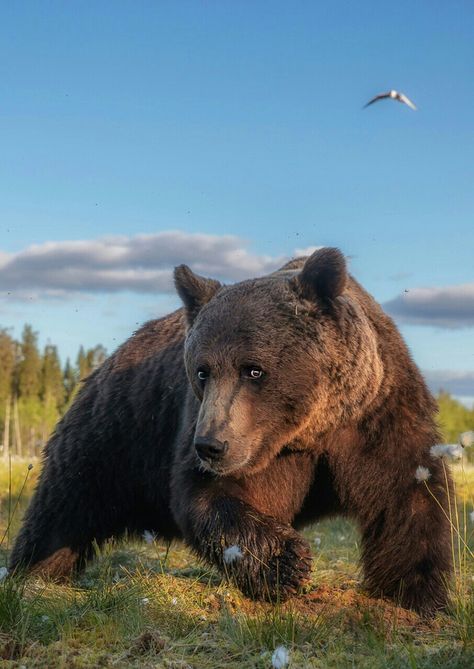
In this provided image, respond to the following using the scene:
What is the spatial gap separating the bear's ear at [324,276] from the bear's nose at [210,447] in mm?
1137

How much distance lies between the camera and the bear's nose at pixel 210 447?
501cm

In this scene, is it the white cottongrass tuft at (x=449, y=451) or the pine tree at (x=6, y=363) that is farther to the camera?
the pine tree at (x=6, y=363)

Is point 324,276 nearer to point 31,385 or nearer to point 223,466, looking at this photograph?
point 223,466

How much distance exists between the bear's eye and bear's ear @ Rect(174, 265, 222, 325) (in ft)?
2.70

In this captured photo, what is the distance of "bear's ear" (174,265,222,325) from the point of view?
234 inches

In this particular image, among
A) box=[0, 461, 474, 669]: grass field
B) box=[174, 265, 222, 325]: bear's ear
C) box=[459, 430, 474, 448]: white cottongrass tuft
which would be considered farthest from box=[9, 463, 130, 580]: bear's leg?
box=[459, 430, 474, 448]: white cottongrass tuft

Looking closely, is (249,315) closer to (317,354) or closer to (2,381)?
(317,354)

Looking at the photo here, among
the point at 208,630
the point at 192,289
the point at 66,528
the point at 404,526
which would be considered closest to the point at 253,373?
the point at 192,289

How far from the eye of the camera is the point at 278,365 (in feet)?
17.3

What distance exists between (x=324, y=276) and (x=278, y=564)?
1.78 metres

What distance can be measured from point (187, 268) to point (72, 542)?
2.78 meters

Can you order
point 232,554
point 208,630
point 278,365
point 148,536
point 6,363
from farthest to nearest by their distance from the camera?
point 6,363 → point 148,536 → point 278,365 → point 232,554 → point 208,630

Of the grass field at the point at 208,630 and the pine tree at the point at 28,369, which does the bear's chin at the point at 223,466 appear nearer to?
the grass field at the point at 208,630

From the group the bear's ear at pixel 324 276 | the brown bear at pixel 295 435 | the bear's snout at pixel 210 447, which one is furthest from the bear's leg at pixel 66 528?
the bear's ear at pixel 324 276
